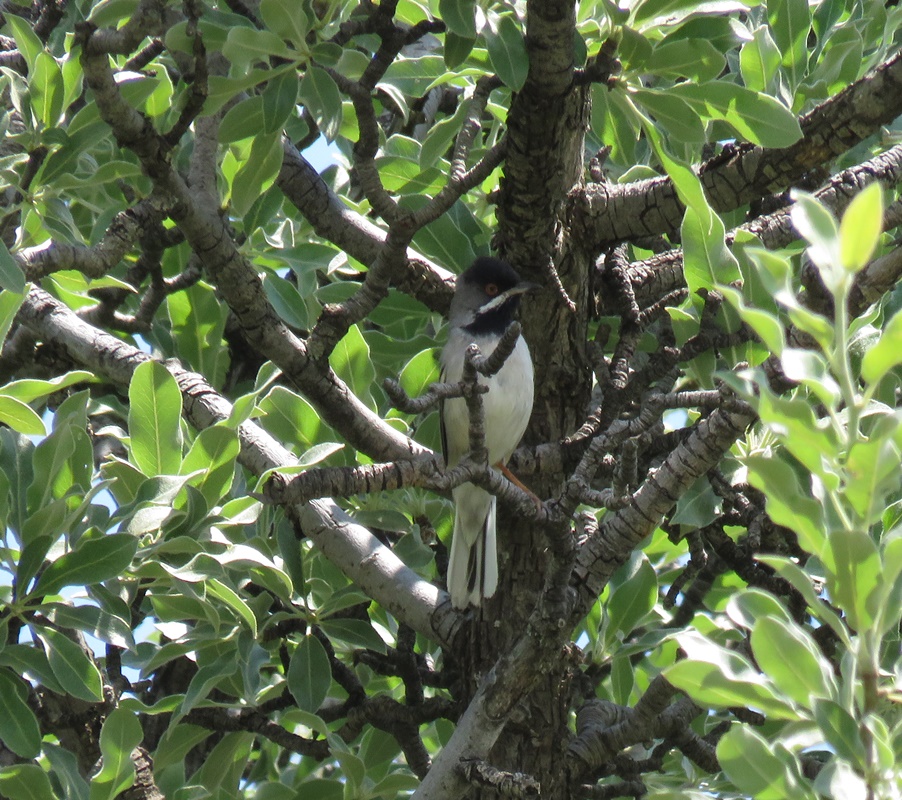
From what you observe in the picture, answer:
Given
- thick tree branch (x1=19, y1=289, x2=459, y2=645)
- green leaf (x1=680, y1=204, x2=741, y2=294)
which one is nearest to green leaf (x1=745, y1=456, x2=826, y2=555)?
green leaf (x1=680, y1=204, x2=741, y2=294)

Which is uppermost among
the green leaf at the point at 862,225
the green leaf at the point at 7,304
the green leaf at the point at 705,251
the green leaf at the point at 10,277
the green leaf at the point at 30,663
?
the green leaf at the point at 705,251

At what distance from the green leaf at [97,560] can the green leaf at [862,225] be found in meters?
2.03

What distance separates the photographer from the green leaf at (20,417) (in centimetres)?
314

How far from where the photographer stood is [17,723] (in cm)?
294

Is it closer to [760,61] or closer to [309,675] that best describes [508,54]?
[760,61]

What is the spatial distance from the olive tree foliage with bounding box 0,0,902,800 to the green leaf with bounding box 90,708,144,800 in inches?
0.5

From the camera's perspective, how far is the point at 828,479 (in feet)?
5.29

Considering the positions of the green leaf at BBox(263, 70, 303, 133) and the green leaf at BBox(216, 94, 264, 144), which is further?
the green leaf at BBox(216, 94, 264, 144)

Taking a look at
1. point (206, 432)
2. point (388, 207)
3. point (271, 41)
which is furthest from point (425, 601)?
point (271, 41)

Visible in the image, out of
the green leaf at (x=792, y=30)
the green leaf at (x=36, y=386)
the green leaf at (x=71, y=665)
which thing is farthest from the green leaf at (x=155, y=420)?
the green leaf at (x=792, y=30)

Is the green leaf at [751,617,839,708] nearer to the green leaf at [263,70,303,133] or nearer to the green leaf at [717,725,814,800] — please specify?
the green leaf at [717,725,814,800]

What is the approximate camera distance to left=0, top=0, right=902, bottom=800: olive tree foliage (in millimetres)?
2961

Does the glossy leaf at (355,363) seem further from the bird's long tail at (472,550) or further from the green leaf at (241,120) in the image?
the green leaf at (241,120)

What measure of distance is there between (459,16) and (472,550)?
1.95 m
